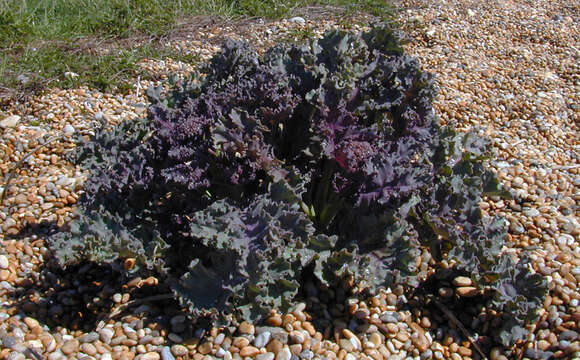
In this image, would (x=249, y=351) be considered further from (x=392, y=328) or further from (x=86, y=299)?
(x=86, y=299)

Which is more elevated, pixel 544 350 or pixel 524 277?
pixel 524 277

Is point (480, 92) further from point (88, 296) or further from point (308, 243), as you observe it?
point (88, 296)

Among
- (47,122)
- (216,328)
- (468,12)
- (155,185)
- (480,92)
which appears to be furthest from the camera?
(468,12)

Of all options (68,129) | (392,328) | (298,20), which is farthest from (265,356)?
(298,20)

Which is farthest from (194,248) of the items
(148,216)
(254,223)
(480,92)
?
(480,92)

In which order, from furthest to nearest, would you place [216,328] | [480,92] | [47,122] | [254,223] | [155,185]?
[480,92], [47,122], [155,185], [216,328], [254,223]

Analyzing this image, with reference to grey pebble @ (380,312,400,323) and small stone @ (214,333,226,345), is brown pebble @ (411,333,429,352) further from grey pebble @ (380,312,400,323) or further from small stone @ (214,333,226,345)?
small stone @ (214,333,226,345)

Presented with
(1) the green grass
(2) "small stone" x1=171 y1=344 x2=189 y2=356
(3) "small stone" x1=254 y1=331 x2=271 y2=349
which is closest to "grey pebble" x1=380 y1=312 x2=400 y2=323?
(3) "small stone" x1=254 y1=331 x2=271 y2=349
